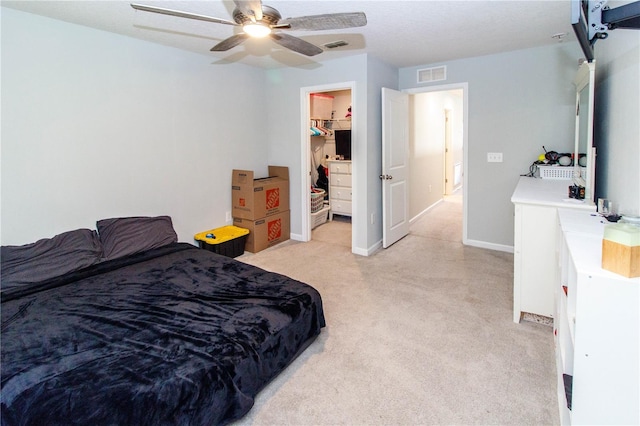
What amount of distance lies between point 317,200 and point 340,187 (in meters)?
0.52

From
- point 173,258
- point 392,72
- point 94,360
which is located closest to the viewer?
point 94,360

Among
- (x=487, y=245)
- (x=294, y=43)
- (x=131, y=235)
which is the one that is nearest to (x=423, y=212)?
(x=487, y=245)

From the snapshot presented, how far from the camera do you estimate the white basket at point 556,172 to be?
372 centimetres

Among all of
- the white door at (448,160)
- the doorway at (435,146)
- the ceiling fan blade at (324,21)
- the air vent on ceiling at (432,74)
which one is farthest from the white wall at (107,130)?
the white door at (448,160)

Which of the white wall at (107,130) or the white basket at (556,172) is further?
the white basket at (556,172)

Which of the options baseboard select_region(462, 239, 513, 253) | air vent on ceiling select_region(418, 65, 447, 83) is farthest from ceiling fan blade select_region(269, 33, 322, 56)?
baseboard select_region(462, 239, 513, 253)

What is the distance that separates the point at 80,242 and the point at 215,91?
224 centimetres

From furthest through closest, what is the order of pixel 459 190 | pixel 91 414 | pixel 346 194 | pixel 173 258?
pixel 459 190 → pixel 346 194 → pixel 173 258 → pixel 91 414

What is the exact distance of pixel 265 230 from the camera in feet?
15.6

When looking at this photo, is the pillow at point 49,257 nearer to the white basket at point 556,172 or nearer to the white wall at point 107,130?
the white wall at point 107,130

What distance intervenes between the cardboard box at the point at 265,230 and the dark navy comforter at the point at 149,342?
157cm

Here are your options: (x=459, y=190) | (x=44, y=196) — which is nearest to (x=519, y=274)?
(x=44, y=196)

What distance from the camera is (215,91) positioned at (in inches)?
173

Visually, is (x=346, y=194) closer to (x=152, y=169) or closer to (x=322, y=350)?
(x=152, y=169)
